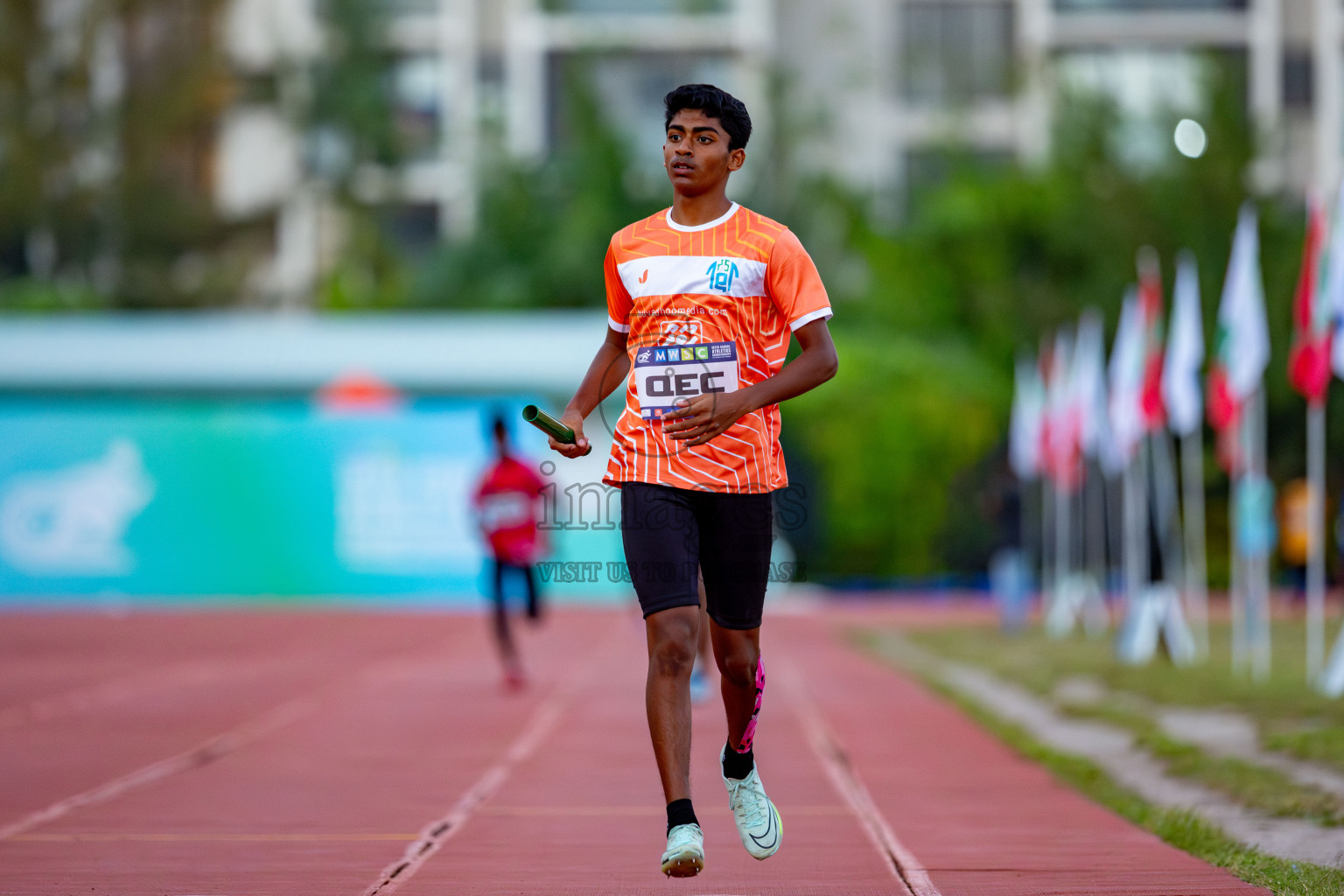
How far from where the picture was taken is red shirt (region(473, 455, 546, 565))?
1276cm

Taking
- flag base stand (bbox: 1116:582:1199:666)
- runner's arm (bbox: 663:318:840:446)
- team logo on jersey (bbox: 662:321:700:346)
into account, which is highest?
team logo on jersey (bbox: 662:321:700:346)

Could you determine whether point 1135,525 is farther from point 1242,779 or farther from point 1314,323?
point 1242,779

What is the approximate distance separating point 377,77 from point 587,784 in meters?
43.2

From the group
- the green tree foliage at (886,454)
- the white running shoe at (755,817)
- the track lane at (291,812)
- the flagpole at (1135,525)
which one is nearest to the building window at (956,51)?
the green tree foliage at (886,454)

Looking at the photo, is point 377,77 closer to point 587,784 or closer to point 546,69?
point 546,69

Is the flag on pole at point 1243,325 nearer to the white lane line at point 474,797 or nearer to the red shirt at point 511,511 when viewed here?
the red shirt at point 511,511

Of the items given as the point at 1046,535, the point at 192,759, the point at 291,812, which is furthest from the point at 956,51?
the point at 291,812

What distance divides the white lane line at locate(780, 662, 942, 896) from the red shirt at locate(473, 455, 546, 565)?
220 cm

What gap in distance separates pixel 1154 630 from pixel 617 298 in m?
10.8

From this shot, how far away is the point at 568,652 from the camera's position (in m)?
17.7

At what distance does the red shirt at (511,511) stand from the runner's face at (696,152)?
774 centimetres

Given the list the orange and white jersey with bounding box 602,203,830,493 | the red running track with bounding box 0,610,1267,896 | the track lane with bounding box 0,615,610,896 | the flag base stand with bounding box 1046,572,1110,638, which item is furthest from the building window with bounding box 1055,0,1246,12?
the orange and white jersey with bounding box 602,203,830,493

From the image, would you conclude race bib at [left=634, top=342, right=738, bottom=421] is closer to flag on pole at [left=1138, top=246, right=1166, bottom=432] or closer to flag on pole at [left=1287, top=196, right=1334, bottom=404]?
flag on pole at [left=1287, top=196, right=1334, bottom=404]

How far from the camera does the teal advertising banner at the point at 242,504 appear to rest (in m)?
28.4
